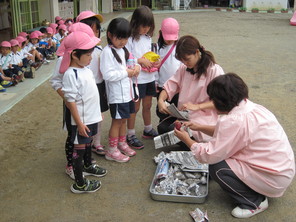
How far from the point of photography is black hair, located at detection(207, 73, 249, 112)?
2.59m

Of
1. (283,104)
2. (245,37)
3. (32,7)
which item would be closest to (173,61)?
(283,104)

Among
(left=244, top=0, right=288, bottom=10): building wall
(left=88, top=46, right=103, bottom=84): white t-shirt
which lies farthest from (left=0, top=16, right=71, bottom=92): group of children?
(left=244, top=0, right=288, bottom=10): building wall

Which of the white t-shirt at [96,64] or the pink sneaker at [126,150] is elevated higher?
the white t-shirt at [96,64]

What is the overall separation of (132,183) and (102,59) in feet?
3.69

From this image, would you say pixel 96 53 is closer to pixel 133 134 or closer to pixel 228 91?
pixel 133 134

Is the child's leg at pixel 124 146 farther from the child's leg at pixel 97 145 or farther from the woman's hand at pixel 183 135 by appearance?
the woman's hand at pixel 183 135

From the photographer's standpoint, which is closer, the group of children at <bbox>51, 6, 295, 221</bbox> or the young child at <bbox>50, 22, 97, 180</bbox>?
the group of children at <bbox>51, 6, 295, 221</bbox>

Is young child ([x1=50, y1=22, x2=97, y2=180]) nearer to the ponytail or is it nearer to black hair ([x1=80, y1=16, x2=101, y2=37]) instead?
black hair ([x1=80, y1=16, x2=101, y2=37])

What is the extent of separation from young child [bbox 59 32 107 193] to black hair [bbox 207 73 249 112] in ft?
3.10

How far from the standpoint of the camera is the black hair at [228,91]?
2586mm

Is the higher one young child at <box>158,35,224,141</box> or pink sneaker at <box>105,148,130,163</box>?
young child at <box>158,35,224,141</box>

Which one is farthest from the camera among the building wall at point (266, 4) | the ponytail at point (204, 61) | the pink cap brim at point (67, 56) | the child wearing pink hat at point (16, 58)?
the building wall at point (266, 4)

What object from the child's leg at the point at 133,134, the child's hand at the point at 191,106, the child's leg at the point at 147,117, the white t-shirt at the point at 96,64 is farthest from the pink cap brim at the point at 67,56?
the child's leg at the point at 147,117

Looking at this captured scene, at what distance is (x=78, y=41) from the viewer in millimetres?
2674
